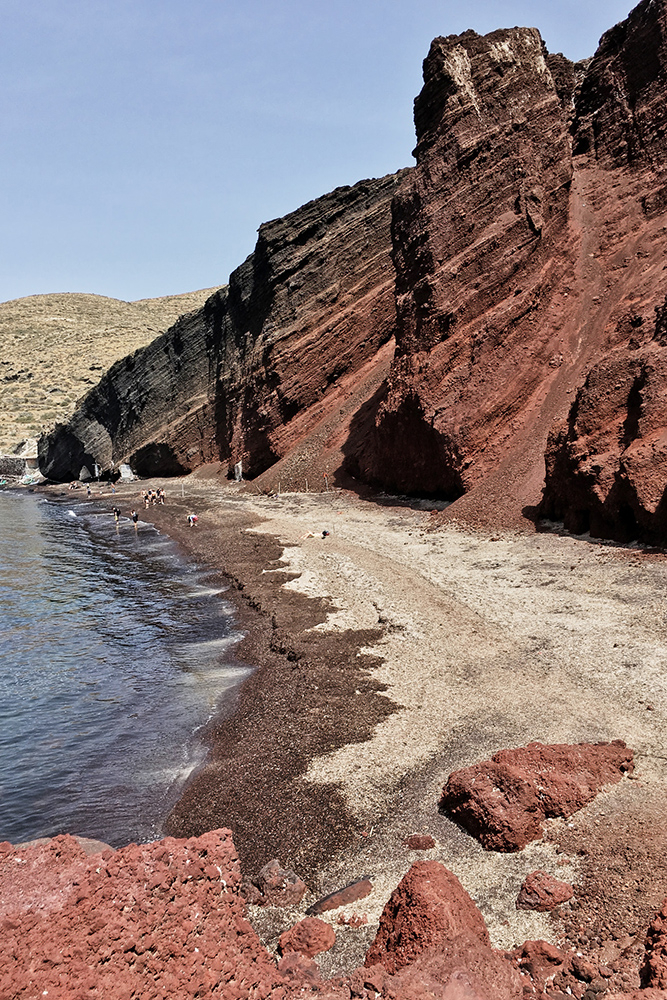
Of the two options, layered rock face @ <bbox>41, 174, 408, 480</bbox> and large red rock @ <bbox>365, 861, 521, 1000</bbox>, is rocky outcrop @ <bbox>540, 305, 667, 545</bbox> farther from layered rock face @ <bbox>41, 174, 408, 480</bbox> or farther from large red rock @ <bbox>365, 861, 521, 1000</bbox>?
layered rock face @ <bbox>41, 174, 408, 480</bbox>

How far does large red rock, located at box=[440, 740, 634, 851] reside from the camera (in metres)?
5.88

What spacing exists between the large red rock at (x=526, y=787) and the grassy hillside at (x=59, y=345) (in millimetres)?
88203

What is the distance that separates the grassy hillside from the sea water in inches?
2819

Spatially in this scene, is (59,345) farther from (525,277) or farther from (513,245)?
(525,277)

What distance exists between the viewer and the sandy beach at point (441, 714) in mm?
5469

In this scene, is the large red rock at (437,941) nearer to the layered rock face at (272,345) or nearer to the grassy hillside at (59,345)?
the layered rock face at (272,345)

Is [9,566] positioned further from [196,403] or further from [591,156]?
[196,403]

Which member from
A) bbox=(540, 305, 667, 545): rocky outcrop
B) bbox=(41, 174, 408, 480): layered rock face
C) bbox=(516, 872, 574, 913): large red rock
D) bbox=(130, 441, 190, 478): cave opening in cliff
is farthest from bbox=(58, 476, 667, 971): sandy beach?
bbox=(130, 441, 190, 478): cave opening in cliff

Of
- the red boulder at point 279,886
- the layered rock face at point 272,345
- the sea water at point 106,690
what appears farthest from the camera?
the layered rock face at point 272,345

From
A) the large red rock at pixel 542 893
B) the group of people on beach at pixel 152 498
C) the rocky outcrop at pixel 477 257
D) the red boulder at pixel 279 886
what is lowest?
the red boulder at pixel 279 886

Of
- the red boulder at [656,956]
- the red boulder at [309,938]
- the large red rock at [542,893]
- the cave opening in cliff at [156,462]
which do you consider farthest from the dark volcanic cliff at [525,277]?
the cave opening in cliff at [156,462]

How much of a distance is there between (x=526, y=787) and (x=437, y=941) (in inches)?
85.7

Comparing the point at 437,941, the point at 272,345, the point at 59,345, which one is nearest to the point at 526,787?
the point at 437,941

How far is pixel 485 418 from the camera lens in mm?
22797
